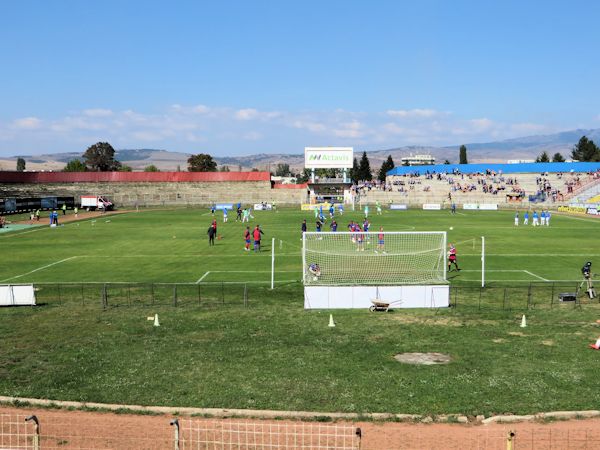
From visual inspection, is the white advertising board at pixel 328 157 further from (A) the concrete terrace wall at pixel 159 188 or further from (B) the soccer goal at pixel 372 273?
(B) the soccer goal at pixel 372 273

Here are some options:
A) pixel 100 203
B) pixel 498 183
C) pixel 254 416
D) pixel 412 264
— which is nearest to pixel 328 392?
pixel 254 416

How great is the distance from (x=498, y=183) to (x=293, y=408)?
108m

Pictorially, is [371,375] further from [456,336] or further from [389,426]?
[456,336]

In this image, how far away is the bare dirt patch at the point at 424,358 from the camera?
18.3m

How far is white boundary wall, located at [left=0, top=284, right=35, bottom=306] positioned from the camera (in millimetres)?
26391

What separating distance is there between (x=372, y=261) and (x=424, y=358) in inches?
720

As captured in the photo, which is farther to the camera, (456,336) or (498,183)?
(498,183)

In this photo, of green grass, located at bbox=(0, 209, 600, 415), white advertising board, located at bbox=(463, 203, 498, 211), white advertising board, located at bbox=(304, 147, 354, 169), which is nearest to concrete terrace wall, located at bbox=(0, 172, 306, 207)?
white advertising board, located at bbox=(304, 147, 354, 169)

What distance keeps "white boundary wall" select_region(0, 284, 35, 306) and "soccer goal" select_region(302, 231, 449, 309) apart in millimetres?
12764

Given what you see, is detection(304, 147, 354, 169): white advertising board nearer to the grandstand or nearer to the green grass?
the grandstand

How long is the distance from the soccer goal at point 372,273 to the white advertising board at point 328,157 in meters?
76.7

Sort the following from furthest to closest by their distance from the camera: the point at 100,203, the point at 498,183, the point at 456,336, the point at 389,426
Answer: the point at 498,183 < the point at 100,203 < the point at 456,336 < the point at 389,426

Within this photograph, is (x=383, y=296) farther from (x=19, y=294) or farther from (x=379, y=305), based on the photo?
(x=19, y=294)

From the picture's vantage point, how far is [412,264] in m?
34.9
